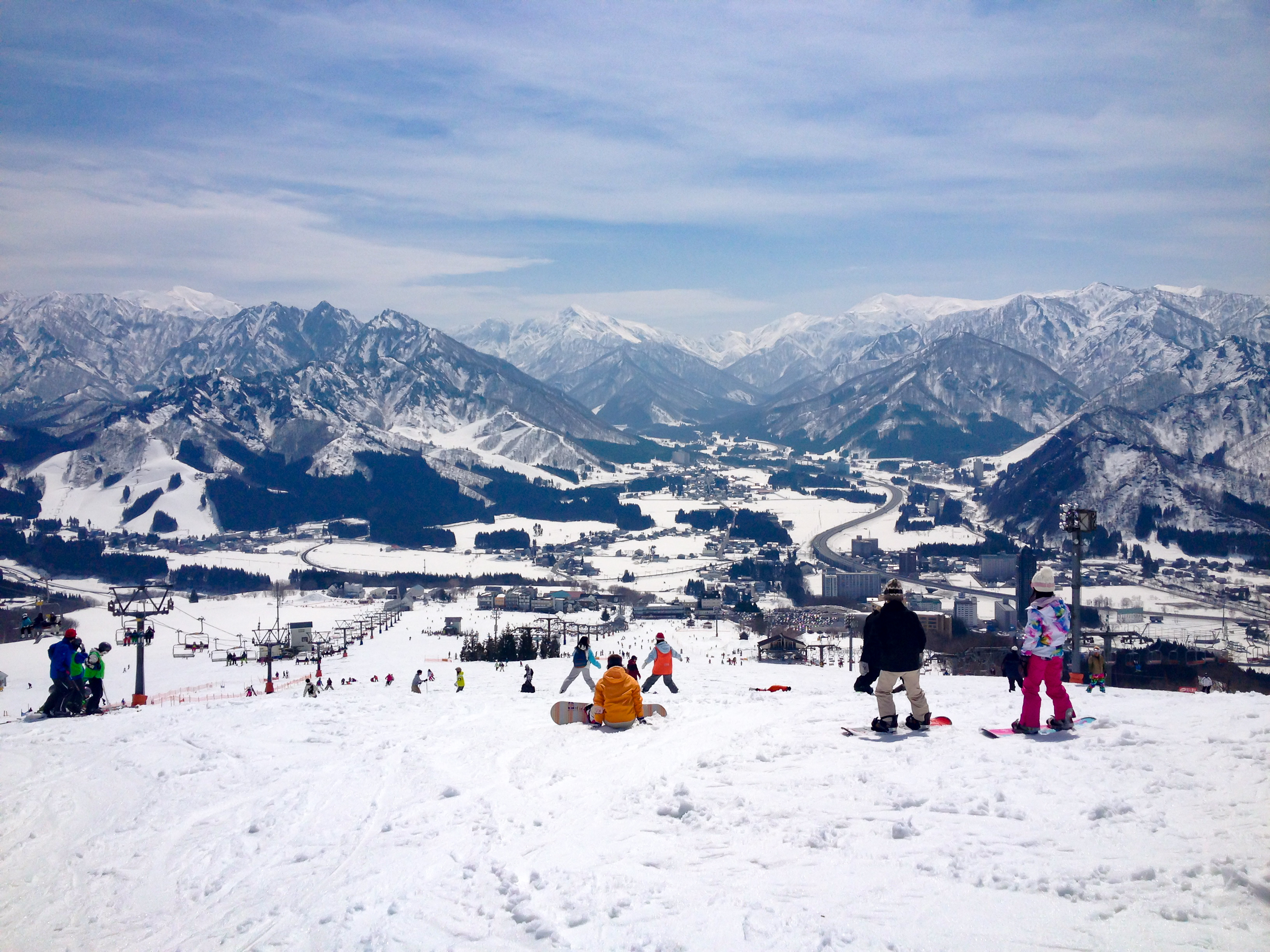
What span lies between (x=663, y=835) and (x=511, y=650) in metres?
33.1

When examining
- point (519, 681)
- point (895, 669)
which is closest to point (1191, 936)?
point (895, 669)

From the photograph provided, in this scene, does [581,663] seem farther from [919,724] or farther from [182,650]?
[182,650]

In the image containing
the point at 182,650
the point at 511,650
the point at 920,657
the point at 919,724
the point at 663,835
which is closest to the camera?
the point at 663,835

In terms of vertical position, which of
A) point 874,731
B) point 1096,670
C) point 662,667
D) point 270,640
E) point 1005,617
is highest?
point 874,731

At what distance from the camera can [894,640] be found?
40.5 ft

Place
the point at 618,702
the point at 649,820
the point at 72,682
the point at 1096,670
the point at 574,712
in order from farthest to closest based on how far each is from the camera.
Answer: the point at 1096,670 → the point at 72,682 → the point at 574,712 → the point at 618,702 → the point at 649,820

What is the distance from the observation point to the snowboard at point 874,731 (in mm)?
12352

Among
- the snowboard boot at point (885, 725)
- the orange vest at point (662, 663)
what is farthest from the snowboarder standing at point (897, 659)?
the orange vest at point (662, 663)

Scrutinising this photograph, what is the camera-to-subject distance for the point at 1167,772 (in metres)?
9.51

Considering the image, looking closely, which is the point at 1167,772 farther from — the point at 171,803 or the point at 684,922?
the point at 171,803

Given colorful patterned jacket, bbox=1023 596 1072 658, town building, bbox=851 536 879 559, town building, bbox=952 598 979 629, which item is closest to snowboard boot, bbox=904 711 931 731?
colorful patterned jacket, bbox=1023 596 1072 658

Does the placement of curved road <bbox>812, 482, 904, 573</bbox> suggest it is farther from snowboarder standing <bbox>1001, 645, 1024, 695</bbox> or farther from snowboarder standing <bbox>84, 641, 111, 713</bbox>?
snowboarder standing <bbox>84, 641, 111, 713</bbox>

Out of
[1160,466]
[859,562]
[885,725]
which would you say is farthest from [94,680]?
[1160,466]

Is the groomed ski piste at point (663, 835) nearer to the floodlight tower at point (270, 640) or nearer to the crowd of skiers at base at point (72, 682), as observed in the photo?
the crowd of skiers at base at point (72, 682)
